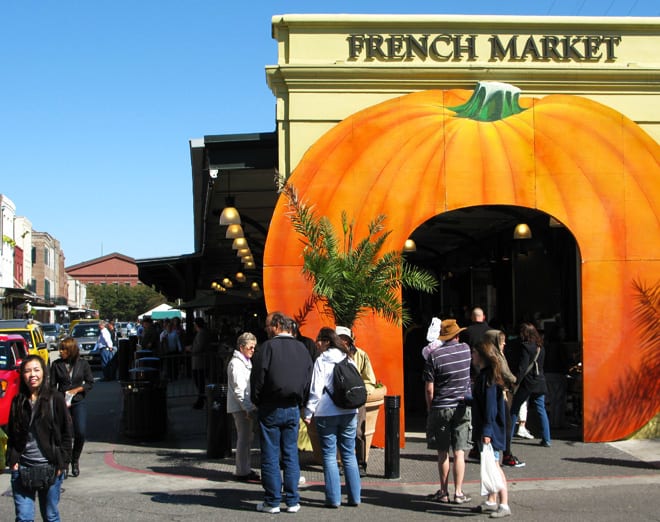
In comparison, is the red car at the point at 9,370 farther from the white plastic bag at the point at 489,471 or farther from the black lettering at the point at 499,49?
the black lettering at the point at 499,49

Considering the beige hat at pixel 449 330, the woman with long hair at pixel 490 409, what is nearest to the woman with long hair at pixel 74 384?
the beige hat at pixel 449 330

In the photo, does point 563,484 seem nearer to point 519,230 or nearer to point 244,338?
point 244,338

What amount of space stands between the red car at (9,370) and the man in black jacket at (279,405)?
7.45 feet

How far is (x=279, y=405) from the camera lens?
8.29 meters

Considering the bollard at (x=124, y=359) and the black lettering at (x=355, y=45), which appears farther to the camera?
the bollard at (x=124, y=359)

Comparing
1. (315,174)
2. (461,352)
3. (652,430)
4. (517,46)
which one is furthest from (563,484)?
(517,46)

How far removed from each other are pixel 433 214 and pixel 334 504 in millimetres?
5127

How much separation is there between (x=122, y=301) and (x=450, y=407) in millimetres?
119715

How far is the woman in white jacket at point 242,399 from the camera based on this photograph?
382 inches

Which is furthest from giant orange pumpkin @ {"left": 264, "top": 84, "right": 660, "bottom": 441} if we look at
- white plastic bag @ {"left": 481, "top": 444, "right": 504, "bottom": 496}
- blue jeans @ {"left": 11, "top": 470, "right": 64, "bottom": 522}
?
blue jeans @ {"left": 11, "top": 470, "right": 64, "bottom": 522}

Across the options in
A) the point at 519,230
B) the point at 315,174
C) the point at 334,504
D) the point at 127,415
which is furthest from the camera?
the point at 519,230

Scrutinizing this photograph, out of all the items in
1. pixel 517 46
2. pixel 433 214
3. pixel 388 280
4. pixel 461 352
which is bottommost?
pixel 461 352

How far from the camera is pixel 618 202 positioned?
12.4m

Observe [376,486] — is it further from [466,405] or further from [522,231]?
[522,231]
